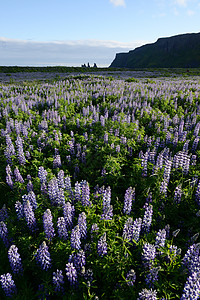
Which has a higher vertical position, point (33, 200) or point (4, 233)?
point (33, 200)

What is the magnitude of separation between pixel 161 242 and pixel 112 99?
11.2m

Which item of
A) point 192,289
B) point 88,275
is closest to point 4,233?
point 88,275

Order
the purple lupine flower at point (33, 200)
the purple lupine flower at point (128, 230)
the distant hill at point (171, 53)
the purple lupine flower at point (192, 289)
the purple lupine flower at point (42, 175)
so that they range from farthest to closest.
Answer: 1. the distant hill at point (171, 53)
2. the purple lupine flower at point (42, 175)
3. the purple lupine flower at point (33, 200)
4. the purple lupine flower at point (128, 230)
5. the purple lupine flower at point (192, 289)

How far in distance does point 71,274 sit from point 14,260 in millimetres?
1021

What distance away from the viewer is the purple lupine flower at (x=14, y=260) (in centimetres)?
325

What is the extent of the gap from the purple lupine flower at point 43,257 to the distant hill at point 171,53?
15294 cm

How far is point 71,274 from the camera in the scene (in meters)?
3.06

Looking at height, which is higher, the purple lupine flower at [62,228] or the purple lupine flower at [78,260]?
the purple lupine flower at [62,228]

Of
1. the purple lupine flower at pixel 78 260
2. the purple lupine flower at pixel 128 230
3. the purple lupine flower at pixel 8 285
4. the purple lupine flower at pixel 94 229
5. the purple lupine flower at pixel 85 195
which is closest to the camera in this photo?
the purple lupine flower at pixel 8 285

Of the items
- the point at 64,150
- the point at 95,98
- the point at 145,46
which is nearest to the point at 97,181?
the point at 64,150

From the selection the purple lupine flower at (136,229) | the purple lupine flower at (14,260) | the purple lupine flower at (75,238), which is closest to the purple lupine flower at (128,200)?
the purple lupine flower at (136,229)

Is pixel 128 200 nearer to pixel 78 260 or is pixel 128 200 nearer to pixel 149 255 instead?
pixel 149 255

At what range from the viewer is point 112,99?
13492 millimetres

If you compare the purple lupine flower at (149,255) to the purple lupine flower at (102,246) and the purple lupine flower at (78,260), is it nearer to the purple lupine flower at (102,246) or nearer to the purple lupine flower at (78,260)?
the purple lupine flower at (102,246)
